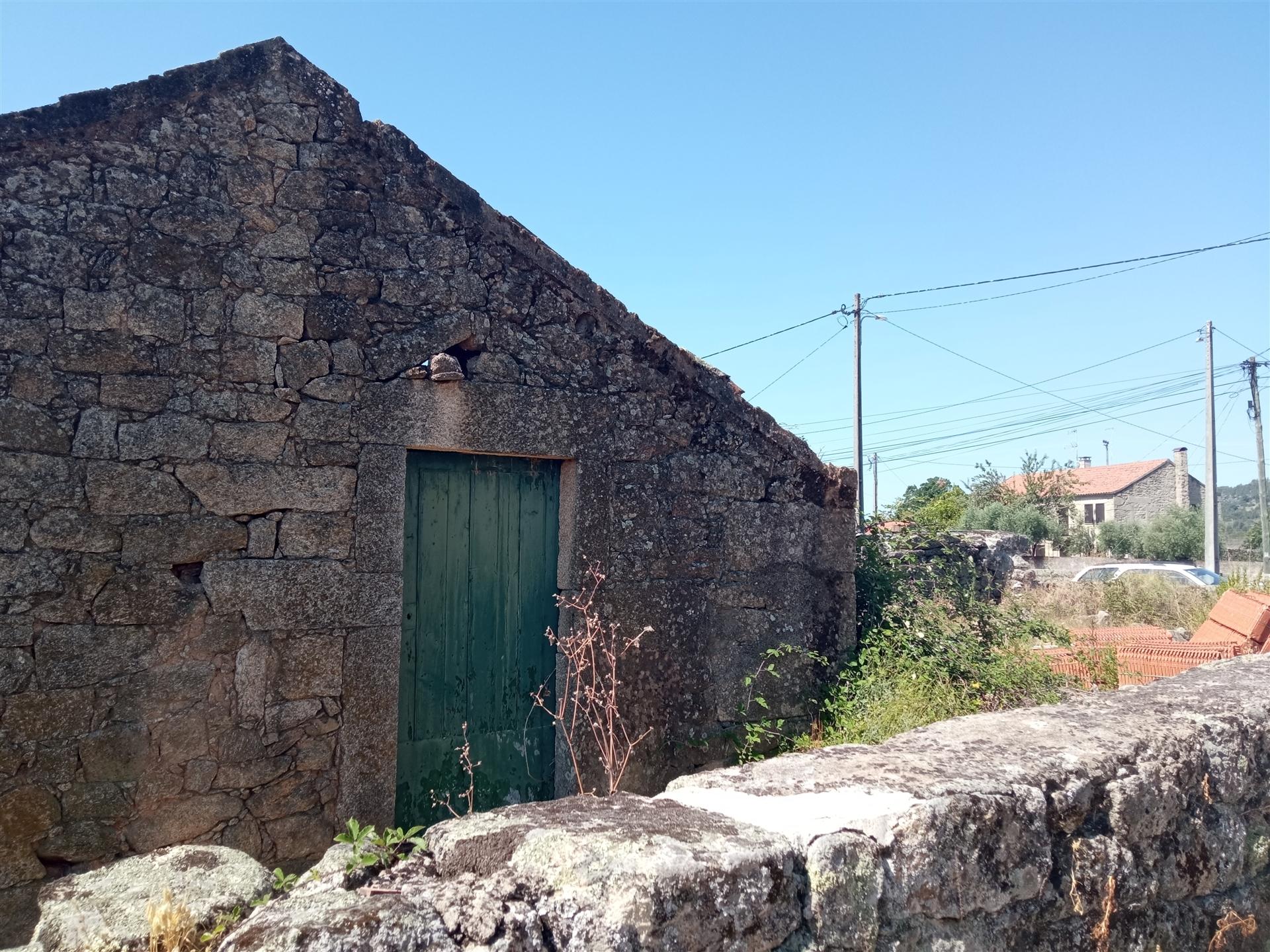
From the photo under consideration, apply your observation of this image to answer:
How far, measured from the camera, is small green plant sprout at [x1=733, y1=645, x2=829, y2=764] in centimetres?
493

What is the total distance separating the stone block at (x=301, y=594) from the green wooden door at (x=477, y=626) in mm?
222

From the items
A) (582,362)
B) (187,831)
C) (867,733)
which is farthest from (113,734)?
(867,733)

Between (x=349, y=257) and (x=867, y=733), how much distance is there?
11.5 ft

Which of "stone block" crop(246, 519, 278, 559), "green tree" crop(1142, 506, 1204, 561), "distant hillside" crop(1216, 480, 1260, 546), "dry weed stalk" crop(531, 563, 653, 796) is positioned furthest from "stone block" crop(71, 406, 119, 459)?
"distant hillside" crop(1216, 480, 1260, 546)

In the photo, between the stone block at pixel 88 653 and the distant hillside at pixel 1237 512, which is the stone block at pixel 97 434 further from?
the distant hillside at pixel 1237 512

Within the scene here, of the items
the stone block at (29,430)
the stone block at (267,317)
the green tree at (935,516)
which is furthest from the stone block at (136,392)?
the green tree at (935,516)

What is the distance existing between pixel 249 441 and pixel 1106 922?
3.59 meters

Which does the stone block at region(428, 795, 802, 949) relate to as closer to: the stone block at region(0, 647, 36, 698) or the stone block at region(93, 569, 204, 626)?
the stone block at region(93, 569, 204, 626)

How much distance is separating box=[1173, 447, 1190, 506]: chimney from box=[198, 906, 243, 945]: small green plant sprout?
4486 centimetres

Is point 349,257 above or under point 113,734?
Result: above

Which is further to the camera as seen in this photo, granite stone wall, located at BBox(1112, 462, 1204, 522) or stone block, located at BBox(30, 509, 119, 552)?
granite stone wall, located at BBox(1112, 462, 1204, 522)

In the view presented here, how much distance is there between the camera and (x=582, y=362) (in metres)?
4.69

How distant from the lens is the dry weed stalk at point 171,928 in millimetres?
1703

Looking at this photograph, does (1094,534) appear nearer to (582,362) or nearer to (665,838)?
(582,362)
